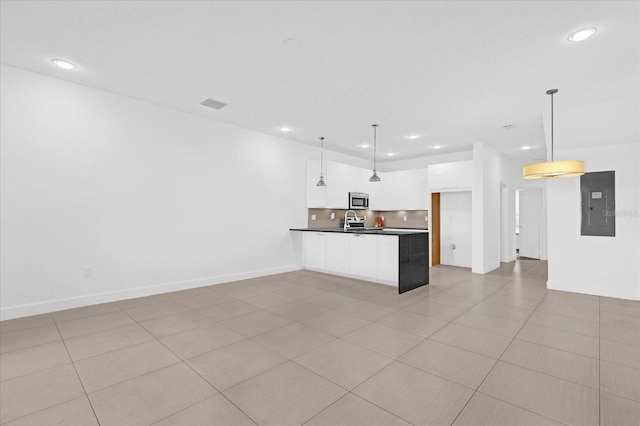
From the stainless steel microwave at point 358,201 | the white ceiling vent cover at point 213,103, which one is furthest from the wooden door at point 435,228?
the white ceiling vent cover at point 213,103

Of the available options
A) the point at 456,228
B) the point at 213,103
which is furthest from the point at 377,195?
the point at 213,103

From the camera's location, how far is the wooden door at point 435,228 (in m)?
7.64

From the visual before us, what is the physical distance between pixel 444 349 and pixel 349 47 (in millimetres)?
3040

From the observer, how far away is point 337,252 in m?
5.95

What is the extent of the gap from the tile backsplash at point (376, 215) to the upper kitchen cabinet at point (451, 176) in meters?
0.93

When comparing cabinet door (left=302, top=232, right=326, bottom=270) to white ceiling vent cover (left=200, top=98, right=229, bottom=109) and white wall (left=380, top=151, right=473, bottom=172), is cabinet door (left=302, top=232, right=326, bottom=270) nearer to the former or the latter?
white ceiling vent cover (left=200, top=98, right=229, bottom=109)

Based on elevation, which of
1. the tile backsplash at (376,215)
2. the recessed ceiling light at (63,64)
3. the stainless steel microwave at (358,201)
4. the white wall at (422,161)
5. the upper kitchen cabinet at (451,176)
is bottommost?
the tile backsplash at (376,215)

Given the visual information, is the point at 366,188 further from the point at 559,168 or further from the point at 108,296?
the point at 108,296

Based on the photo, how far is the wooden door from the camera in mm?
7645

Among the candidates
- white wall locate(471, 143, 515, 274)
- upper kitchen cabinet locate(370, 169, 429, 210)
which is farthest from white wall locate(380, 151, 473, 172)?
white wall locate(471, 143, 515, 274)

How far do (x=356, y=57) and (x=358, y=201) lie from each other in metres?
4.86

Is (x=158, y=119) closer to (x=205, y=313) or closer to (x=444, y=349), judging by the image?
(x=205, y=313)

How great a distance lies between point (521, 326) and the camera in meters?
3.31

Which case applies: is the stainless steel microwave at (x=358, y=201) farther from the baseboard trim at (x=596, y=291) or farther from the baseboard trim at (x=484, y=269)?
the baseboard trim at (x=596, y=291)
